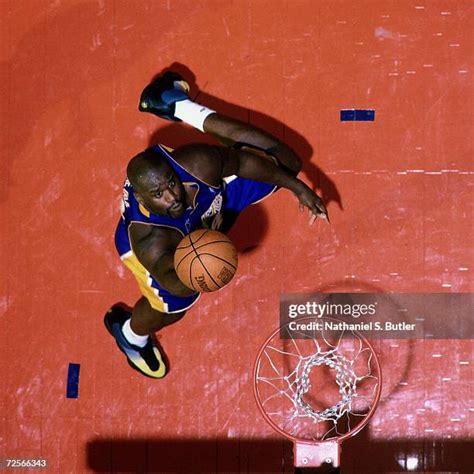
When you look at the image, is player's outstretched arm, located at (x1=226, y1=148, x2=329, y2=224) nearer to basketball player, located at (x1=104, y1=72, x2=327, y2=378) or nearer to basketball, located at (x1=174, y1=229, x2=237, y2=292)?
basketball player, located at (x1=104, y1=72, x2=327, y2=378)

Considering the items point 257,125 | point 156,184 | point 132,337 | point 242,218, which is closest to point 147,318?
point 132,337

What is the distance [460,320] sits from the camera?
14.4 ft

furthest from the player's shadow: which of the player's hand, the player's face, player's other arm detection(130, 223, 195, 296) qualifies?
the player's face

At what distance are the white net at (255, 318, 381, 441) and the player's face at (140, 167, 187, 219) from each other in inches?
49.7

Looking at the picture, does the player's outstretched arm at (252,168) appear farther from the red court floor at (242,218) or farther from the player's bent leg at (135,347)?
the player's bent leg at (135,347)

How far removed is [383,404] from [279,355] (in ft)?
2.26

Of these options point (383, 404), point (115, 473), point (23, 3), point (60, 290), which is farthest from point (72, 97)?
point (383, 404)

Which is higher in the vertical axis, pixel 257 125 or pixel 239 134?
pixel 257 125

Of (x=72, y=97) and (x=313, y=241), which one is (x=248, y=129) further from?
(x=72, y=97)

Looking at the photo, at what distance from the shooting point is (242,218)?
448 cm

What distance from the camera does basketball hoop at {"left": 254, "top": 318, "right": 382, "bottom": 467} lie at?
4340 mm

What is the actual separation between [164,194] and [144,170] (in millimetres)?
147

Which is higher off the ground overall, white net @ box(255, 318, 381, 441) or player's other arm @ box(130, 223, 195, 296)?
player's other arm @ box(130, 223, 195, 296)

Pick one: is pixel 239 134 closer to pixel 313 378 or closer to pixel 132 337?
pixel 132 337
